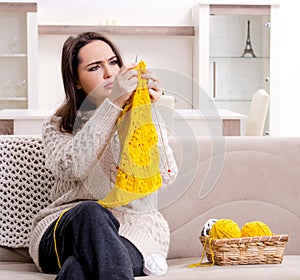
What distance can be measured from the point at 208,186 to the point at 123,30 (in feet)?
12.4

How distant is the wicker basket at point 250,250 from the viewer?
6.89 feet

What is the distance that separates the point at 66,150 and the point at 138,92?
278mm

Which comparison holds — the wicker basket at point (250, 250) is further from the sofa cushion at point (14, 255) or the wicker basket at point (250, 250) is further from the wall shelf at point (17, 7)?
the wall shelf at point (17, 7)

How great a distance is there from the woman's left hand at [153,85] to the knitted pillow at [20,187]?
1.67 feet

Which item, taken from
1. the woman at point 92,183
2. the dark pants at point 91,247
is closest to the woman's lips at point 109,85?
the woman at point 92,183

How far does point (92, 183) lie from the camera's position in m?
2.21

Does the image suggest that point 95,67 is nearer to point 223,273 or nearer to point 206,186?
point 206,186

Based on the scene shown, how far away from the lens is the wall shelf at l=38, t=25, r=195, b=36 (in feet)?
19.7

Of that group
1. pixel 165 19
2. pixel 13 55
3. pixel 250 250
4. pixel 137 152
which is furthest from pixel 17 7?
pixel 250 250

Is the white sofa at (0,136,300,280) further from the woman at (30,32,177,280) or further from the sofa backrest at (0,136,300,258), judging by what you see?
the woman at (30,32,177,280)

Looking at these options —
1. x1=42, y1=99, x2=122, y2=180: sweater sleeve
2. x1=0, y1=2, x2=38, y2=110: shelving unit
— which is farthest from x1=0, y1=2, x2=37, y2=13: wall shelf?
x1=42, y1=99, x2=122, y2=180: sweater sleeve

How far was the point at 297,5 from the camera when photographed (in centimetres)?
643

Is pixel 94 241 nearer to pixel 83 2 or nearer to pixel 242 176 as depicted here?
pixel 242 176

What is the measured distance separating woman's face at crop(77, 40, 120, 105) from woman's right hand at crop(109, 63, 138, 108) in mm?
218
